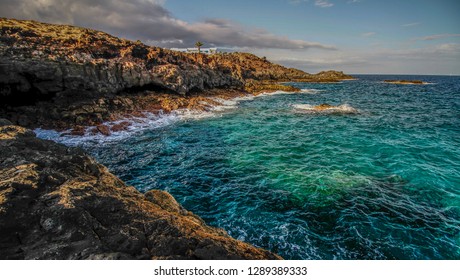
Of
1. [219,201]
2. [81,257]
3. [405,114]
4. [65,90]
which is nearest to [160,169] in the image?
[219,201]

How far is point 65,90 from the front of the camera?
29500mm

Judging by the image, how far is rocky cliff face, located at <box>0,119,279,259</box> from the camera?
452cm

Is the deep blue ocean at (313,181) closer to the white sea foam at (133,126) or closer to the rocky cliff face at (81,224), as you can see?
the white sea foam at (133,126)

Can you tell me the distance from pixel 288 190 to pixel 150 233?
10600 millimetres

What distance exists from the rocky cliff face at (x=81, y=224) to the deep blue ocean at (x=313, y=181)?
5791mm

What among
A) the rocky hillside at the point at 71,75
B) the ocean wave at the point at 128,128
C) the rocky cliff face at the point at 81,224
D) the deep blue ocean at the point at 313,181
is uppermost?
the rocky hillside at the point at 71,75

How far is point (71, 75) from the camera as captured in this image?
3019 cm

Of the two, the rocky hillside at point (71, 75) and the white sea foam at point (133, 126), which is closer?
the white sea foam at point (133, 126)

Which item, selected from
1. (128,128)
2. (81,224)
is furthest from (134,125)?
(81,224)

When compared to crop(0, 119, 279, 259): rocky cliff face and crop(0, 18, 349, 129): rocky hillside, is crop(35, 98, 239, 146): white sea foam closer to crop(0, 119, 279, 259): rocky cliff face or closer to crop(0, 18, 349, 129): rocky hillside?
crop(0, 18, 349, 129): rocky hillside

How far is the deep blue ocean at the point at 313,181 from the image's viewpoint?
1038 centimetres

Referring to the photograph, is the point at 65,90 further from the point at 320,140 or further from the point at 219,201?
the point at 320,140

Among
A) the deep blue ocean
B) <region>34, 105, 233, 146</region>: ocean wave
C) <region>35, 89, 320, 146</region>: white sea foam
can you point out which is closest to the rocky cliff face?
the deep blue ocean

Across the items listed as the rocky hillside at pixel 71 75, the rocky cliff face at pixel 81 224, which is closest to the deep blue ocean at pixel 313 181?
the rocky cliff face at pixel 81 224
